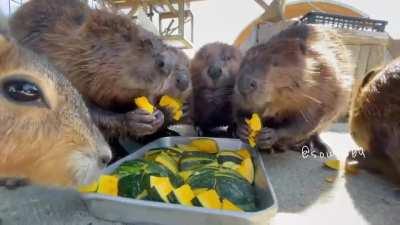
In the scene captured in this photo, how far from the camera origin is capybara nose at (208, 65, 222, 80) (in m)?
2.52

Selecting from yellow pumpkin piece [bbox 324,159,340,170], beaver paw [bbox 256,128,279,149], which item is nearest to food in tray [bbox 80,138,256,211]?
beaver paw [bbox 256,128,279,149]

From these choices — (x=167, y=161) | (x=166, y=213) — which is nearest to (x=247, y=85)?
(x=167, y=161)

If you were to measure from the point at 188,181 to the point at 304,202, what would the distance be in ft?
1.71

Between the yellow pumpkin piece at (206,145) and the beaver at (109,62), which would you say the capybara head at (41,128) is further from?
the yellow pumpkin piece at (206,145)

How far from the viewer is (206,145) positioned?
6.97 ft

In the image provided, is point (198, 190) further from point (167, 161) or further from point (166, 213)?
point (167, 161)

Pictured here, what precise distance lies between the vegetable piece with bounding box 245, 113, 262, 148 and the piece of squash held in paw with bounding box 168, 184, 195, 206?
772 millimetres

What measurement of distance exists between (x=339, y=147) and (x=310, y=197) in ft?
Answer: 3.97

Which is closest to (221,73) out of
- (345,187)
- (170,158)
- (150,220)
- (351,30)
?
(170,158)

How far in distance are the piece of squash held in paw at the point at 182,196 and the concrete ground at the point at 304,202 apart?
238 mm

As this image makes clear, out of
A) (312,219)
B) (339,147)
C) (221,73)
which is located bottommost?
(339,147)

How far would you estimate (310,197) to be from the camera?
1.80 metres

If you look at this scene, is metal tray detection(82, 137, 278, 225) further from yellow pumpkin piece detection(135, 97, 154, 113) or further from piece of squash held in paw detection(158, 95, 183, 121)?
piece of squash held in paw detection(158, 95, 183, 121)

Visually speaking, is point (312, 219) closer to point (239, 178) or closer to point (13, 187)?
point (239, 178)
